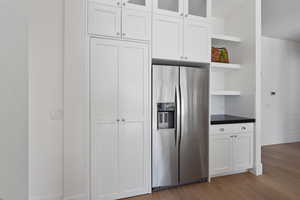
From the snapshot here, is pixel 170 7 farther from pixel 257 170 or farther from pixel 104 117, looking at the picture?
pixel 257 170

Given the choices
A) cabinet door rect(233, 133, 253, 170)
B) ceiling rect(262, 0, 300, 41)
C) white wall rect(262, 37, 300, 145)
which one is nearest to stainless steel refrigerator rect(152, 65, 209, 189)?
cabinet door rect(233, 133, 253, 170)

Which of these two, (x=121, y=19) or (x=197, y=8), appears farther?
(x=197, y=8)

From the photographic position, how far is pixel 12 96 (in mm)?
538

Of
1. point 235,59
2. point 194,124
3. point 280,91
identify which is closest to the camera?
point 194,124

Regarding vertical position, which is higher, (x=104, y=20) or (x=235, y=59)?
(x=104, y=20)

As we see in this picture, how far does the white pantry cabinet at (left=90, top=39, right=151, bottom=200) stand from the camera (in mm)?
1951

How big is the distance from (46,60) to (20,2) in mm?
1444

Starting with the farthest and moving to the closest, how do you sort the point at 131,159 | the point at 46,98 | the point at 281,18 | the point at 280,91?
1. the point at 280,91
2. the point at 281,18
3. the point at 131,159
4. the point at 46,98

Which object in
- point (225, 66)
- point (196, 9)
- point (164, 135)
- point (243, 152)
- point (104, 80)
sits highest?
point (196, 9)

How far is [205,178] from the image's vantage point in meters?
2.50

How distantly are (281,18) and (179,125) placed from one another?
124 inches

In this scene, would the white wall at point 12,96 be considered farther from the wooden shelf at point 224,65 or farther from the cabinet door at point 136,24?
the wooden shelf at point 224,65

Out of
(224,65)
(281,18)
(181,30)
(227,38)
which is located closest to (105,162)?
(181,30)

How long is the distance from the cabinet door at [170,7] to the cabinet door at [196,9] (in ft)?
0.30
